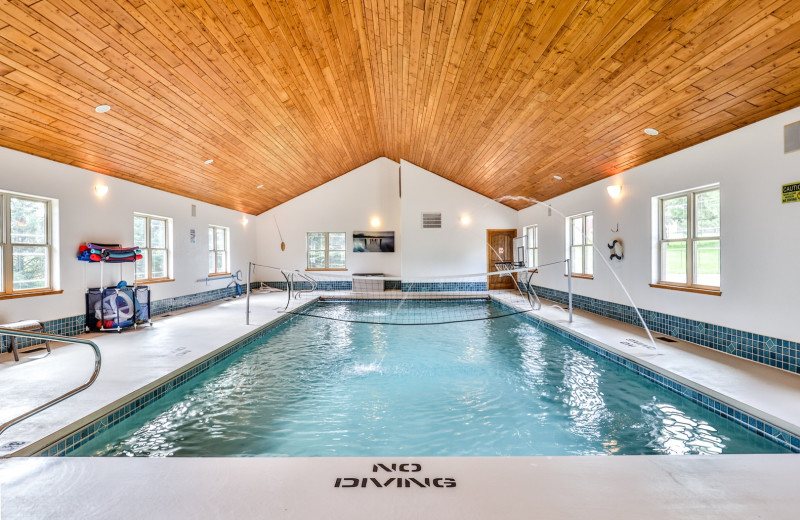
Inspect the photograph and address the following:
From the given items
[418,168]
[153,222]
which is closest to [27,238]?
[153,222]

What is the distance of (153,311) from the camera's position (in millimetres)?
6477

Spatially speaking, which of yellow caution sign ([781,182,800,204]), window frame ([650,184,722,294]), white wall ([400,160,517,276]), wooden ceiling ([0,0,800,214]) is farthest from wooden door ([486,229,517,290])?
yellow caution sign ([781,182,800,204])

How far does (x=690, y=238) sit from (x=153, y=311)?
27.4 feet

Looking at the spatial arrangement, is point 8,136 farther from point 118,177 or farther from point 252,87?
point 252,87

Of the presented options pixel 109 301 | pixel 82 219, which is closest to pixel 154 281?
pixel 109 301

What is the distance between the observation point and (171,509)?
Answer: 1.54m

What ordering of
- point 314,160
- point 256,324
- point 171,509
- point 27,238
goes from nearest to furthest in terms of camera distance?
point 171,509
point 27,238
point 256,324
point 314,160

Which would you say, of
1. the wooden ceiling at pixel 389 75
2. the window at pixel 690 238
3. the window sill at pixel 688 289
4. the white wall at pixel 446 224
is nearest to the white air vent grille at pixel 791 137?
the wooden ceiling at pixel 389 75

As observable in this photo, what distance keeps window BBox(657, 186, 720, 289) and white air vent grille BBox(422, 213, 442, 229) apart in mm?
5732

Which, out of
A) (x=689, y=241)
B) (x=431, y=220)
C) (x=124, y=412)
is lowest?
(x=124, y=412)

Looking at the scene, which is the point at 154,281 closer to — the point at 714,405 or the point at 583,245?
the point at 714,405

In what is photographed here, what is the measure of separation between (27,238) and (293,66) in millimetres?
3892

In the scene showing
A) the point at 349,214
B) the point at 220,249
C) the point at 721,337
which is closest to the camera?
the point at 721,337

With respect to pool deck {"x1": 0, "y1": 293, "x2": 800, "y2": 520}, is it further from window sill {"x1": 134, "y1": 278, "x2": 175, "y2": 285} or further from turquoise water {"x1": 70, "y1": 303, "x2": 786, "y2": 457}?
window sill {"x1": 134, "y1": 278, "x2": 175, "y2": 285}
